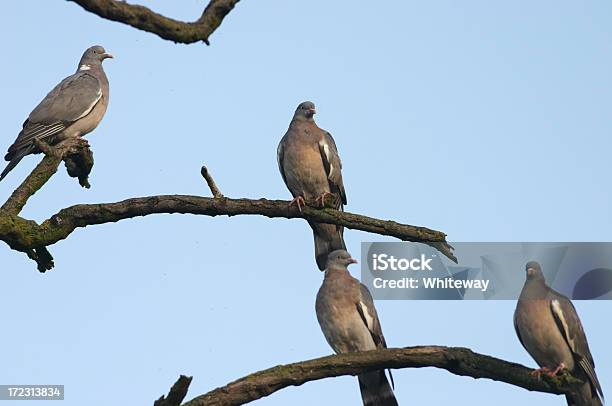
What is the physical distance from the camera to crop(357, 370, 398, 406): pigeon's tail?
809 cm

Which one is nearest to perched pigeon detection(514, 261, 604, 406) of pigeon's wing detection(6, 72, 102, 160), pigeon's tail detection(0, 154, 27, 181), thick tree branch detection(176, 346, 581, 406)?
thick tree branch detection(176, 346, 581, 406)

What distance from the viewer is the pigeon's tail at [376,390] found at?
8086 millimetres

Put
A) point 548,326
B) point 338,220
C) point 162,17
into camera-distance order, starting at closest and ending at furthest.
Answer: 1. point 162,17
2. point 338,220
3. point 548,326

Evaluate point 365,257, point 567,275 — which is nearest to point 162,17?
point 365,257

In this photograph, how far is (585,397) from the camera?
736 centimetres

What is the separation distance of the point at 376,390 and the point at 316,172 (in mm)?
2185

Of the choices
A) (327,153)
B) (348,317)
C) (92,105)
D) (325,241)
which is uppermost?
(92,105)

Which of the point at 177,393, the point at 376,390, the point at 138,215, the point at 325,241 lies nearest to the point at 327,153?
the point at 325,241

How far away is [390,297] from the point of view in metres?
9.91

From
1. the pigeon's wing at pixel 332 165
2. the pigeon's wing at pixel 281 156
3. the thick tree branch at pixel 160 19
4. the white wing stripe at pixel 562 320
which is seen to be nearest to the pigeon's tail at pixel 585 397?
the white wing stripe at pixel 562 320

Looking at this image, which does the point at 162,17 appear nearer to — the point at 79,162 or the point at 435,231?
the point at 435,231

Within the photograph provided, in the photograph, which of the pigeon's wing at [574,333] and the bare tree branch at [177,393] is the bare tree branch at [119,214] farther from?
the bare tree branch at [177,393]

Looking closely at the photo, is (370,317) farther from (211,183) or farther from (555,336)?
(211,183)

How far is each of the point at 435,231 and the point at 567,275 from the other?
399 centimetres
